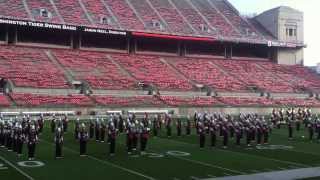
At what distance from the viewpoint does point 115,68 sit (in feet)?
137

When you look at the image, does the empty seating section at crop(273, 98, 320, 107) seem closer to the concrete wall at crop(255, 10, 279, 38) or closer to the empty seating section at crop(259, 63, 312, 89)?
the empty seating section at crop(259, 63, 312, 89)

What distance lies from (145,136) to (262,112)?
2414 cm

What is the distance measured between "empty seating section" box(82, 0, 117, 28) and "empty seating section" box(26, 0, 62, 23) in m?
3.75

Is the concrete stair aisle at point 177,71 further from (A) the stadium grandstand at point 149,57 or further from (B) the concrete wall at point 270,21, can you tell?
(B) the concrete wall at point 270,21

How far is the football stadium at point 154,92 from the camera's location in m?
16.2

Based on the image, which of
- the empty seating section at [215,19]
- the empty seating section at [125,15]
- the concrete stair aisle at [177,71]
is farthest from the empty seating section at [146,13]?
the empty seating section at [215,19]

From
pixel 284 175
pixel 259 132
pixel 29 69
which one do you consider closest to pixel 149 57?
pixel 29 69

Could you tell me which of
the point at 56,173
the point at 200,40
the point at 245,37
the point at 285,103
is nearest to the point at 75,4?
the point at 200,40

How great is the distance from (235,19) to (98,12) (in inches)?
717

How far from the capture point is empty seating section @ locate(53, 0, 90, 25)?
142 feet

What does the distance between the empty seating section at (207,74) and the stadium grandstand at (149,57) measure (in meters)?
0.12

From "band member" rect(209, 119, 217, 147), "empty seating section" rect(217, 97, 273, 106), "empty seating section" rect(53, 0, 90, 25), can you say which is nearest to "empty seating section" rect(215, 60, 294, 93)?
"empty seating section" rect(217, 97, 273, 106)

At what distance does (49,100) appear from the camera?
32.9 m

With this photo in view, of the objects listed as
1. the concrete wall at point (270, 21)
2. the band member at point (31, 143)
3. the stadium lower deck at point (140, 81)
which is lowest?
the band member at point (31, 143)
